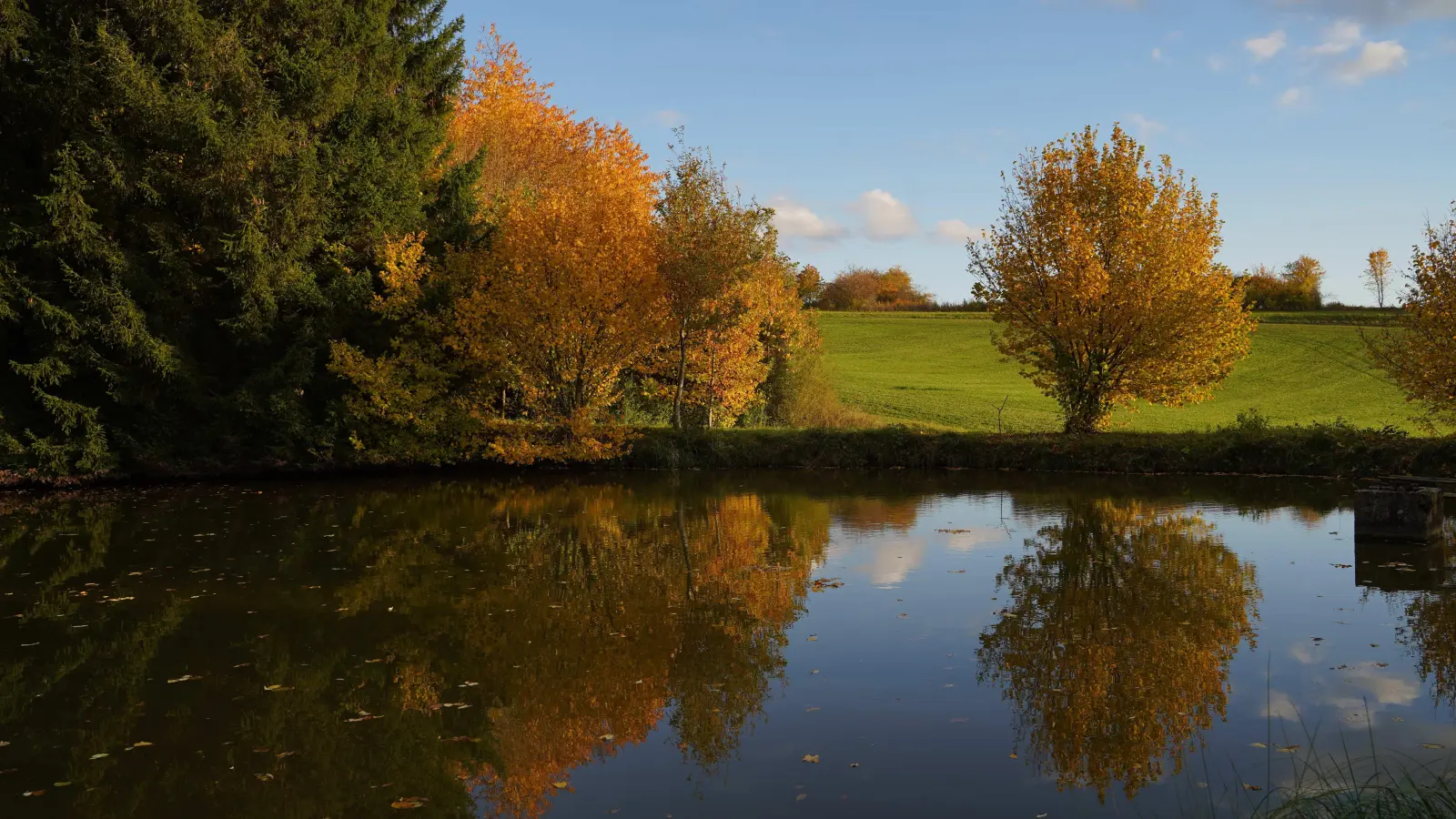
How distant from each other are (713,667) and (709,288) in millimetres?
16541

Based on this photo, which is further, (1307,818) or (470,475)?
(470,475)

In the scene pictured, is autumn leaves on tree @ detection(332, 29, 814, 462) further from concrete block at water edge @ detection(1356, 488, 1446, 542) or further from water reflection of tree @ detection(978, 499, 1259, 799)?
concrete block at water edge @ detection(1356, 488, 1446, 542)

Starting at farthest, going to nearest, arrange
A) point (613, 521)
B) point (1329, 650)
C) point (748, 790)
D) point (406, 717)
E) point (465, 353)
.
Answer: point (465, 353) < point (613, 521) < point (1329, 650) < point (406, 717) < point (748, 790)

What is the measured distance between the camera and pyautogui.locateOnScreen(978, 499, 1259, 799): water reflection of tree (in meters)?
7.13

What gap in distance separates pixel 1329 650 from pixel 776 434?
16952mm

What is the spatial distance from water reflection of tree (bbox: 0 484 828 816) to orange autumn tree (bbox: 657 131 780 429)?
353 inches

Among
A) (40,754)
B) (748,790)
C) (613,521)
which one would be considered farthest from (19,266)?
(748,790)

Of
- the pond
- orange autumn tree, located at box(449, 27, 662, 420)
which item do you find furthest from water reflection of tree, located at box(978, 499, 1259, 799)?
orange autumn tree, located at box(449, 27, 662, 420)

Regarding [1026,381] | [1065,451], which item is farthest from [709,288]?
[1026,381]

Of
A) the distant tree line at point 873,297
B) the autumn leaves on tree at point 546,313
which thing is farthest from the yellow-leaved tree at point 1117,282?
the distant tree line at point 873,297

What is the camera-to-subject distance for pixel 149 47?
2208 cm

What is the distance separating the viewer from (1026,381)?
1866 inches

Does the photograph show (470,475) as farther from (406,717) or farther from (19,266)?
(406,717)

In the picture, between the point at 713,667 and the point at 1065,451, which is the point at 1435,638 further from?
the point at 1065,451
